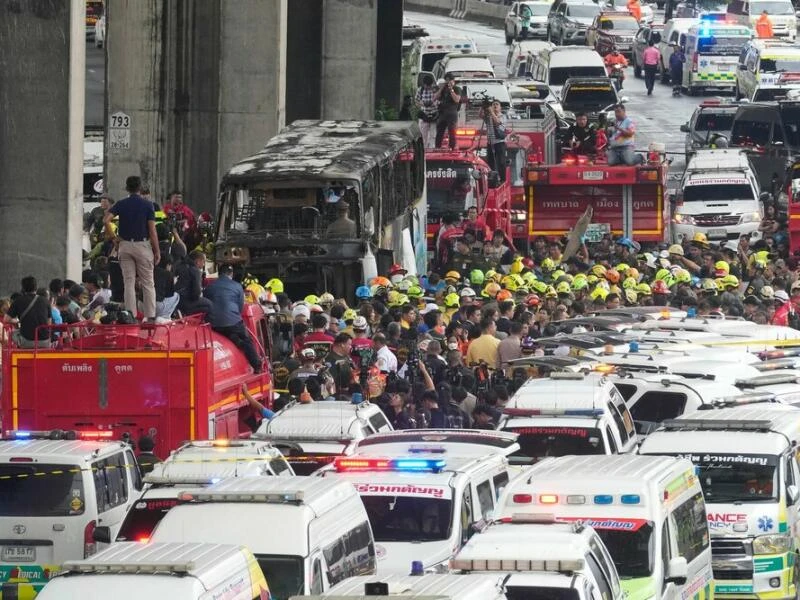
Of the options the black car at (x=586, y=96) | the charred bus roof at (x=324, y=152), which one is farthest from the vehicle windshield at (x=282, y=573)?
the black car at (x=586, y=96)

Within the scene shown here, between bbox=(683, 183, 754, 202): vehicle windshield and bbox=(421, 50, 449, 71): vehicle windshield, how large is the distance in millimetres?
25157

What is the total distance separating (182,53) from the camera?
43281 mm

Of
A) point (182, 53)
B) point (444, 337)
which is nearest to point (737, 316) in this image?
point (444, 337)

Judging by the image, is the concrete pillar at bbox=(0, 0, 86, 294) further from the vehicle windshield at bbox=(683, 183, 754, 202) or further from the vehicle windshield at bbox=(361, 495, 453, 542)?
the vehicle windshield at bbox=(683, 183, 754, 202)

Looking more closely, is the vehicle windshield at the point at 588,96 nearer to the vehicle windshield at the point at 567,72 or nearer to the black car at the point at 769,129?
the vehicle windshield at the point at 567,72

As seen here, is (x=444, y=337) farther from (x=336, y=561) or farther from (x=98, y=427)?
(x=336, y=561)

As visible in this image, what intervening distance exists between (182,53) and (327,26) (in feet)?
34.4

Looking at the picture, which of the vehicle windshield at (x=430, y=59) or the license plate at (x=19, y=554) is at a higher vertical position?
the vehicle windshield at (x=430, y=59)

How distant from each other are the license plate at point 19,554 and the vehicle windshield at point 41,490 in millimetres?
237

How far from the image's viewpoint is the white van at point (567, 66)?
64.2 meters

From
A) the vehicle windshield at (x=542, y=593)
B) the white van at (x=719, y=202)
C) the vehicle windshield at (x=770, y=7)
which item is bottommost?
the white van at (x=719, y=202)

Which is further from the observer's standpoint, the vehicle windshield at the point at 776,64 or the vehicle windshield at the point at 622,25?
the vehicle windshield at the point at 622,25

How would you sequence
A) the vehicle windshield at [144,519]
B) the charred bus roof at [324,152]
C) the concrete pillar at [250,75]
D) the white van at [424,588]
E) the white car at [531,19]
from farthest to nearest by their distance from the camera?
the white car at [531,19] < the concrete pillar at [250,75] < the charred bus roof at [324,152] < the vehicle windshield at [144,519] < the white van at [424,588]

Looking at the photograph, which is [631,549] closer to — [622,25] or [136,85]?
[136,85]
